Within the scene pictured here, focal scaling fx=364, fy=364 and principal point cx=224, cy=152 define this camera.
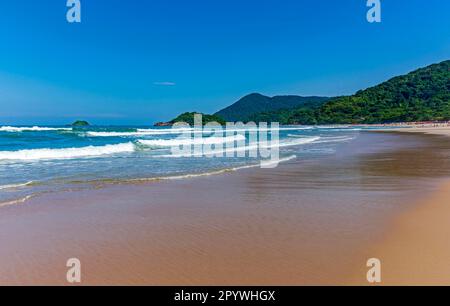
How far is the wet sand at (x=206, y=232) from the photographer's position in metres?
3.71

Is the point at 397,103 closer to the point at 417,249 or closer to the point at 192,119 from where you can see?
the point at 192,119

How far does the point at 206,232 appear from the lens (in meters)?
5.12

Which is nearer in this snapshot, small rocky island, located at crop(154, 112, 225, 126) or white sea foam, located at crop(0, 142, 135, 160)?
white sea foam, located at crop(0, 142, 135, 160)

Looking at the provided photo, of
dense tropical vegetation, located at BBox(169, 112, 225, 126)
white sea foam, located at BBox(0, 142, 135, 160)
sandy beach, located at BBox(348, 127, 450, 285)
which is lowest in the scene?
sandy beach, located at BBox(348, 127, 450, 285)

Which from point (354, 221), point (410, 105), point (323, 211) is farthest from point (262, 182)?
point (410, 105)

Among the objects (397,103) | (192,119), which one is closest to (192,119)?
(192,119)

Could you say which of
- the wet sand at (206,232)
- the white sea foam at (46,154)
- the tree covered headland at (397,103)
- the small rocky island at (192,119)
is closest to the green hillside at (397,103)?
the tree covered headland at (397,103)

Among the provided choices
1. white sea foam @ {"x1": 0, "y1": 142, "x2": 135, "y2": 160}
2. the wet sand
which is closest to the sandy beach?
the wet sand

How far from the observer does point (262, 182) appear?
9.72 meters

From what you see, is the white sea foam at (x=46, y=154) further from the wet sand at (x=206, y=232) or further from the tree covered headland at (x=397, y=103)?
the tree covered headland at (x=397, y=103)

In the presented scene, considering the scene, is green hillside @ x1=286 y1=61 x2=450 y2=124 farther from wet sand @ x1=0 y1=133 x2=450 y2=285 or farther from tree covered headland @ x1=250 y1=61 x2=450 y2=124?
wet sand @ x1=0 y1=133 x2=450 y2=285

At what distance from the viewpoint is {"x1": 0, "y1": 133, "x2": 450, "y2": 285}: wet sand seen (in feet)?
12.2
